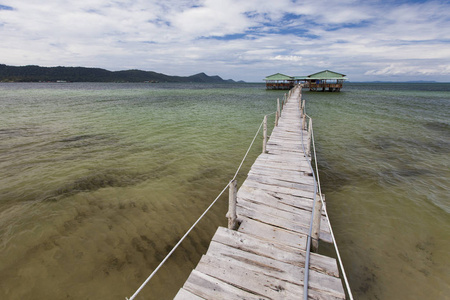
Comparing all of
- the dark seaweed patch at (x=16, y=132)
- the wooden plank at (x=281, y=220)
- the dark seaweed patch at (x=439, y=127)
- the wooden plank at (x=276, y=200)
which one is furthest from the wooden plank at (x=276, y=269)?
the dark seaweed patch at (x=439, y=127)

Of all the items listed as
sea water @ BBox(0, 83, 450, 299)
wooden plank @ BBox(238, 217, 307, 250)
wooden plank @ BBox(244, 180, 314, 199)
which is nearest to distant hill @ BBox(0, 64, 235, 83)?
sea water @ BBox(0, 83, 450, 299)

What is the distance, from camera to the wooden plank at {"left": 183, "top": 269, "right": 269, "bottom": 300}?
118 inches

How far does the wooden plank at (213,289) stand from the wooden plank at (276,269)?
0.42 meters

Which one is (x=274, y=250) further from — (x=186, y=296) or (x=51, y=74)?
(x=51, y=74)

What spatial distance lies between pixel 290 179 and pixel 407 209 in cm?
354

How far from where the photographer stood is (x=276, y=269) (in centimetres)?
343

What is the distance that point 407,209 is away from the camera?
6.20m

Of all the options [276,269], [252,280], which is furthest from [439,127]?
[252,280]

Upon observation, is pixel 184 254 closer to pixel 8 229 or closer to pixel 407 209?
pixel 8 229

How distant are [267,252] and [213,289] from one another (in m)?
1.19

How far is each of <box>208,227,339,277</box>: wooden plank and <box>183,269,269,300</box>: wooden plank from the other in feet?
2.57

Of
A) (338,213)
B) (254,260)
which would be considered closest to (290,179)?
(338,213)

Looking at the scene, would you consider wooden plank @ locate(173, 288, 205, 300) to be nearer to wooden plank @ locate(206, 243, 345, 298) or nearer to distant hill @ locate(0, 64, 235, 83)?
wooden plank @ locate(206, 243, 345, 298)

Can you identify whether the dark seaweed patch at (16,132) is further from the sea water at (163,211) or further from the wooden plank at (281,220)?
the wooden plank at (281,220)
